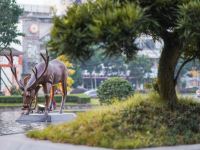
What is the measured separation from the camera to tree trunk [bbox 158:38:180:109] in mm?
10641

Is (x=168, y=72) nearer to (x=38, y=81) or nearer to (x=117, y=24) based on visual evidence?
(x=117, y=24)

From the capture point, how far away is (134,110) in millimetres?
10117

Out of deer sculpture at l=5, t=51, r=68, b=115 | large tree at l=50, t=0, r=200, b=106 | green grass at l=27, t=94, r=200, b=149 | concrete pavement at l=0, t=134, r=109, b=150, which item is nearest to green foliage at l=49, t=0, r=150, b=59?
large tree at l=50, t=0, r=200, b=106

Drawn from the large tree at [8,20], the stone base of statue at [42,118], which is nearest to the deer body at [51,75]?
the stone base of statue at [42,118]

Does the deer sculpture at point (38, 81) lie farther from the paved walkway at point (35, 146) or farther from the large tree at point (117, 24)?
the large tree at point (117, 24)

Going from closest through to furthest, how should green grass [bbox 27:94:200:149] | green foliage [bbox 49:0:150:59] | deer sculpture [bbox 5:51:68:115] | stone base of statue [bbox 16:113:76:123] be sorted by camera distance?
green foliage [bbox 49:0:150:59], green grass [bbox 27:94:200:149], stone base of statue [bbox 16:113:76:123], deer sculpture [bbox 5:51:68:115]

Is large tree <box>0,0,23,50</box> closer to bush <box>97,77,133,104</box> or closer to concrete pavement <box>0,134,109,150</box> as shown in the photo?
bush <box>97,77,133,104</box>

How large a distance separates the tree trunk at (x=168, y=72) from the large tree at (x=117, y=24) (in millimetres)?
892

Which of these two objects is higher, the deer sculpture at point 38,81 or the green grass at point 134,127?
the deer sculpture at point 38,81

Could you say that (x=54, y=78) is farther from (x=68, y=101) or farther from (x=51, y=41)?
(x=68, y=101)

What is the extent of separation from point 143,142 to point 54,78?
27.2 ft

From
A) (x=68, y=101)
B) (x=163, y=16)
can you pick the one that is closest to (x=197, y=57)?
(x=163, y=16)

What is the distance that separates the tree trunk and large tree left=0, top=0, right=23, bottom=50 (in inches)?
955

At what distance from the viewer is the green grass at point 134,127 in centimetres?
916
